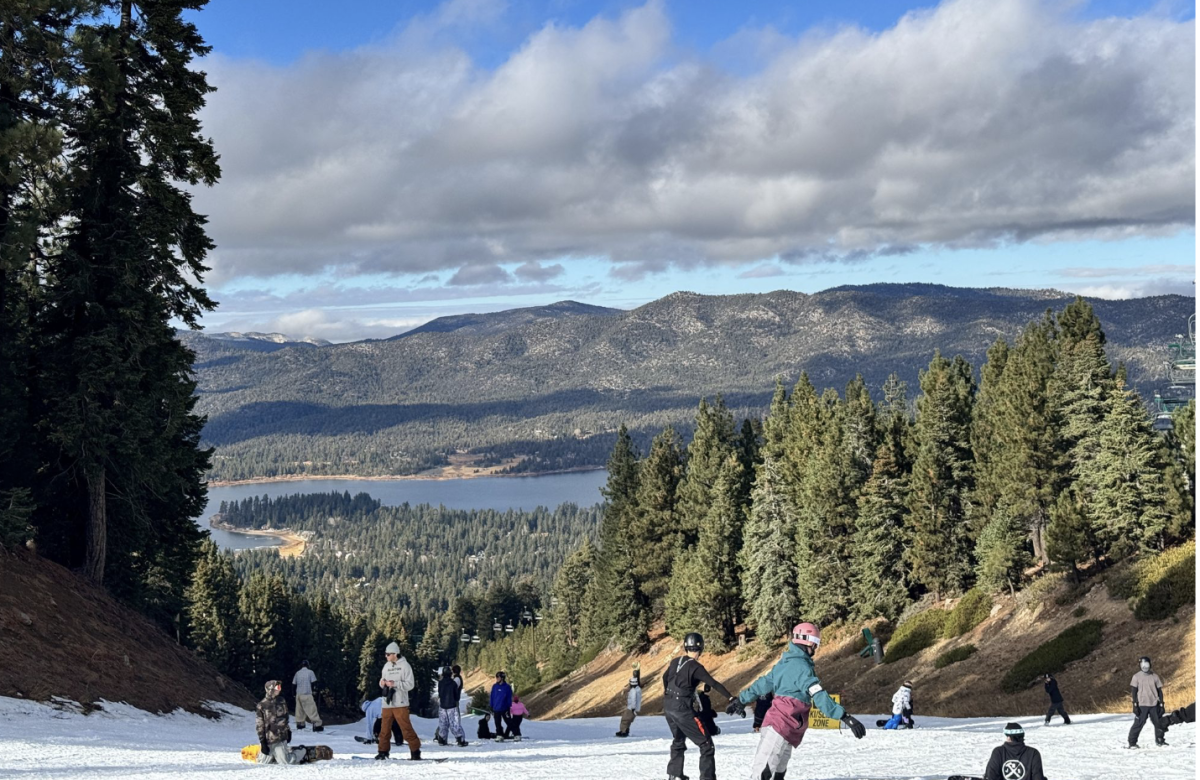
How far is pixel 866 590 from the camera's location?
53812 mm

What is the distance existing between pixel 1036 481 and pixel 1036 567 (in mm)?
6620

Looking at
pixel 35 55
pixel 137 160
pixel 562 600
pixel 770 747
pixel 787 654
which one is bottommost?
A: pixel 562 600

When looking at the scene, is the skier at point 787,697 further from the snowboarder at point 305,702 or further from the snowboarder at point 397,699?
the snowboarder at point 305,702

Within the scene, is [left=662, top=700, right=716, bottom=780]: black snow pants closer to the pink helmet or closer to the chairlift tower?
the pink helmet

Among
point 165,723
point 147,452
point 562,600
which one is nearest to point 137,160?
point 147,452

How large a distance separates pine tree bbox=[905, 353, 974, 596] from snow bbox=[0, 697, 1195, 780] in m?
25.8

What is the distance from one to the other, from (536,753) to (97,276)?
20040 millimetres

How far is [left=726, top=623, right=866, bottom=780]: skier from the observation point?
11781 millimetres

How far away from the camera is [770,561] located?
56.6 metres

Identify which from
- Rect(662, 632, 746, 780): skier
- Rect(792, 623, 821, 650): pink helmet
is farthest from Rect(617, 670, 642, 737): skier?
Rect(792, 623, 821, 650): pink helmet

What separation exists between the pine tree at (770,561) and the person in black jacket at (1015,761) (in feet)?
148

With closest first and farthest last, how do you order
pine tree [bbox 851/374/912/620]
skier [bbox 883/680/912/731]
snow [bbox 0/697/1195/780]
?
snow [bbox 0/697/1195/780] < skier [bbox 883/680/912/731] < pine tree [bbox 851/374/912/620]

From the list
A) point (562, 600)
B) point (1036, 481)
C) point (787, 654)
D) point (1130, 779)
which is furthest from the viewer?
point (562, 600)

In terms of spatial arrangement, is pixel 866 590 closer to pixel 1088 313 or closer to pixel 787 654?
pixel 1088 313
